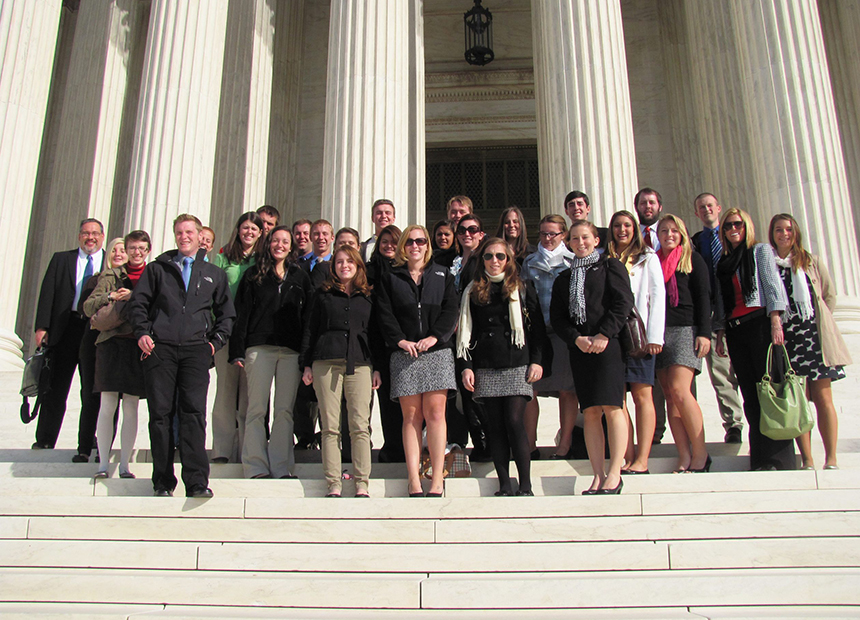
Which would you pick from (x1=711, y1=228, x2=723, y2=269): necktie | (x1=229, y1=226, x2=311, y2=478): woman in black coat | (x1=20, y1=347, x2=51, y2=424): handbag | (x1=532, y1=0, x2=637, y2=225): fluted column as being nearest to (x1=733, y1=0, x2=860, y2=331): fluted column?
(x1=532, y1=0, x2=637, y2=225): fluted column

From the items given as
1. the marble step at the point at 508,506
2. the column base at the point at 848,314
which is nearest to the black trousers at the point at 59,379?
the marble step at the point at 508,506

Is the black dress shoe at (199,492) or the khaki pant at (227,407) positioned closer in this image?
the black dress shoe at (199,492)

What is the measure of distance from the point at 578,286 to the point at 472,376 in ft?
3.58

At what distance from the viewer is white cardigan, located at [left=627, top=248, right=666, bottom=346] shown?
6164mm

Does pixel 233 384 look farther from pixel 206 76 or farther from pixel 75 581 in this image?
pixel 206 76

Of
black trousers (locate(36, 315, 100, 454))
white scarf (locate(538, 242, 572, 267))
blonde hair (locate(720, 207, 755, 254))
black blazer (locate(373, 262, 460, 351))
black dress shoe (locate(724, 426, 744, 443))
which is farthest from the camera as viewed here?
black trousers (locate(36, 315, 100, 454))

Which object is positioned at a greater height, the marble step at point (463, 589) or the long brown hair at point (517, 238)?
the long brown hair at point (517, 238)

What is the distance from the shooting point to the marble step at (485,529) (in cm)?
488

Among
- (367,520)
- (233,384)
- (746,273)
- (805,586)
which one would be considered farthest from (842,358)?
(233,384)

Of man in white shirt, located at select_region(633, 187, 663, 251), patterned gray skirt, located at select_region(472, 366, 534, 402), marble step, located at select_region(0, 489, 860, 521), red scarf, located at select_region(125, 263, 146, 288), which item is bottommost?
marble step, located at select_region(0, 489, 860, 521)

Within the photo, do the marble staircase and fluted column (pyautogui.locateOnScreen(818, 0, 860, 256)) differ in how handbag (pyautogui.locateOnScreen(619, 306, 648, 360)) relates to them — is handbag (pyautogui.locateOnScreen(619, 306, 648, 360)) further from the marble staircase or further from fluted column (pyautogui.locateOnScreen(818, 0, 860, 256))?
fluted column (pyautogui.locateOnScreen(818, 0, 860, 256))

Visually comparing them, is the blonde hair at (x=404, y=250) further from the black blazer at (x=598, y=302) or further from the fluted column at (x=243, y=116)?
the fluted column at (x=243, y=116)

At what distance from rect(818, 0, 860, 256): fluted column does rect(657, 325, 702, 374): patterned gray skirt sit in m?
11.4

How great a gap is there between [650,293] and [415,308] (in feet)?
6.25
